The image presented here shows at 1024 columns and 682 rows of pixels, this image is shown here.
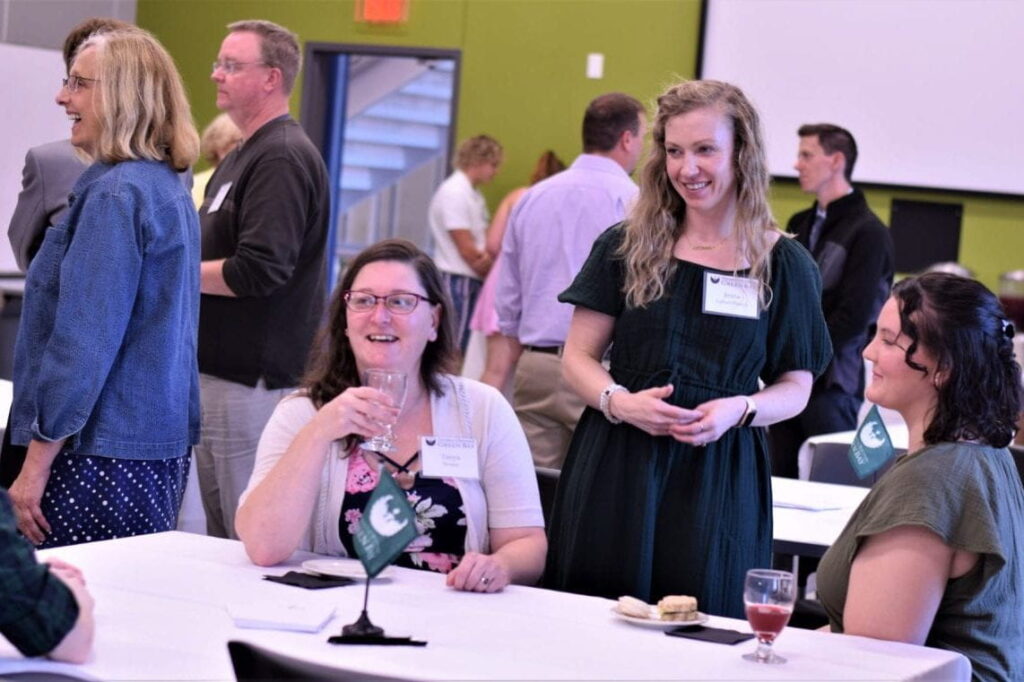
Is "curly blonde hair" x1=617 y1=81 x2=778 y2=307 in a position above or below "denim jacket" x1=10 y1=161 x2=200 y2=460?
above

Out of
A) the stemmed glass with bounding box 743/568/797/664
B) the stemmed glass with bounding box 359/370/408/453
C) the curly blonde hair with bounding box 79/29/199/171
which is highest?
the curly blonde hair with bounding box 79/29/199/171

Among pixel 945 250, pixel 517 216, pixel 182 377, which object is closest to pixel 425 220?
pixel 945 250

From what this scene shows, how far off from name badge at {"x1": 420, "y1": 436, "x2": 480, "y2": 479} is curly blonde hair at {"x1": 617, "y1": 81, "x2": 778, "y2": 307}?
526mm

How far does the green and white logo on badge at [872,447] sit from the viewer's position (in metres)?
2.95

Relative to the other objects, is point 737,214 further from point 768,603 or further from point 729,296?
point 768,603

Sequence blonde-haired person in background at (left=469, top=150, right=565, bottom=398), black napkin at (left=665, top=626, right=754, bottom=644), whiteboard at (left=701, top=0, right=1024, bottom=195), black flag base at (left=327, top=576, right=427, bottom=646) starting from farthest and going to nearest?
whiteboard at (left=701, top=0, right=1024, bottom=195)
blonde-haired person in background at (left=469, top=150, right=565, bottom=398)
black napkin at (left=665, top=626, right=754, bottom=644)
black flag base at (left=327, top=576, right=427, bottom=646)

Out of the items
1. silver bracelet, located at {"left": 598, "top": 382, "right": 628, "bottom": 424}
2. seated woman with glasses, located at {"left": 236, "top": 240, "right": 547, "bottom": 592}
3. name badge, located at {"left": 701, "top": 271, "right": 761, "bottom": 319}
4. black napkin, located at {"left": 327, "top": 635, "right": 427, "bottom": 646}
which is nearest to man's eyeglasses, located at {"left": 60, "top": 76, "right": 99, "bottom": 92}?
seated woman with glasses, located at {"left": 236, "top": 240, "right": 547, "bottom": 592}

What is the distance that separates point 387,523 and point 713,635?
536 millimetres

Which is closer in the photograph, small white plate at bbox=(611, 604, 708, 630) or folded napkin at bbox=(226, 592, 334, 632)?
folded napkin at bbox=(226, 592, 334, 632)

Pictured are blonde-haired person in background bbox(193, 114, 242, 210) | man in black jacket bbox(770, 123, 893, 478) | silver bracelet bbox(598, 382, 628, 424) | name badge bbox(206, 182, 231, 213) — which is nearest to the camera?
silver bracelet bbox(598, 382, 628, 424)

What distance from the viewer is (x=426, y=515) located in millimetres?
2748

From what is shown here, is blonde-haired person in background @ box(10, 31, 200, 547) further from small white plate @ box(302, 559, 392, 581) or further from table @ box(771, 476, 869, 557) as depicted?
table @ box(771, 476, 869, 557)

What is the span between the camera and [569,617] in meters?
2.36

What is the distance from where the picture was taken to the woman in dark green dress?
291cm
